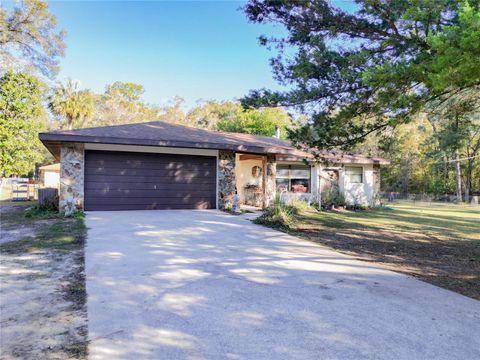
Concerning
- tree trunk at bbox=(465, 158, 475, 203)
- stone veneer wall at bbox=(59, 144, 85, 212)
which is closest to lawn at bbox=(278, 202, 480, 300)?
stone veneer wall at bbox=(59, 144, 85, 212)

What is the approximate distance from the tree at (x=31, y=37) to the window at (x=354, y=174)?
713 inches

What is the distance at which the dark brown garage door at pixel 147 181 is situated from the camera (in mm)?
11688

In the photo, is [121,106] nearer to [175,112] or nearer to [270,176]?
[175,112]

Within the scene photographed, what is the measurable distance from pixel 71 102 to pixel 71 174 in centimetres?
1751

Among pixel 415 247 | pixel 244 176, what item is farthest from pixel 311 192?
pixel 415 247

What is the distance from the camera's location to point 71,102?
25.9 m

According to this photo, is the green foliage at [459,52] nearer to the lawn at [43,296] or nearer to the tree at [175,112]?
the lawn at [43,296]

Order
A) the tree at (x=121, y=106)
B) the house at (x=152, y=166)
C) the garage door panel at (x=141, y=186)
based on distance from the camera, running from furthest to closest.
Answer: the tree at (x=121, y=106) → the garage door panel at (x=141, y=186) → the house at (x=152, y=166)

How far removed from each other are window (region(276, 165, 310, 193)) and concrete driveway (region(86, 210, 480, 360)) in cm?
942

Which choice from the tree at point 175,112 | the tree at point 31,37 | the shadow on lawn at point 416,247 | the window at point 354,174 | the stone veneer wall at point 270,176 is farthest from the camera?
the tree at point 175,112

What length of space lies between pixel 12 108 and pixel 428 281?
17.8 meters

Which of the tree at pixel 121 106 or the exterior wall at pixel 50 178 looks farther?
the tree at pixel 121 106

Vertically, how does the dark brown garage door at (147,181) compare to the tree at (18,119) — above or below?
below

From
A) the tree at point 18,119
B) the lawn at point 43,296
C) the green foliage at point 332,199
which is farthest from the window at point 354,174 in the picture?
the tree at point 18,119
